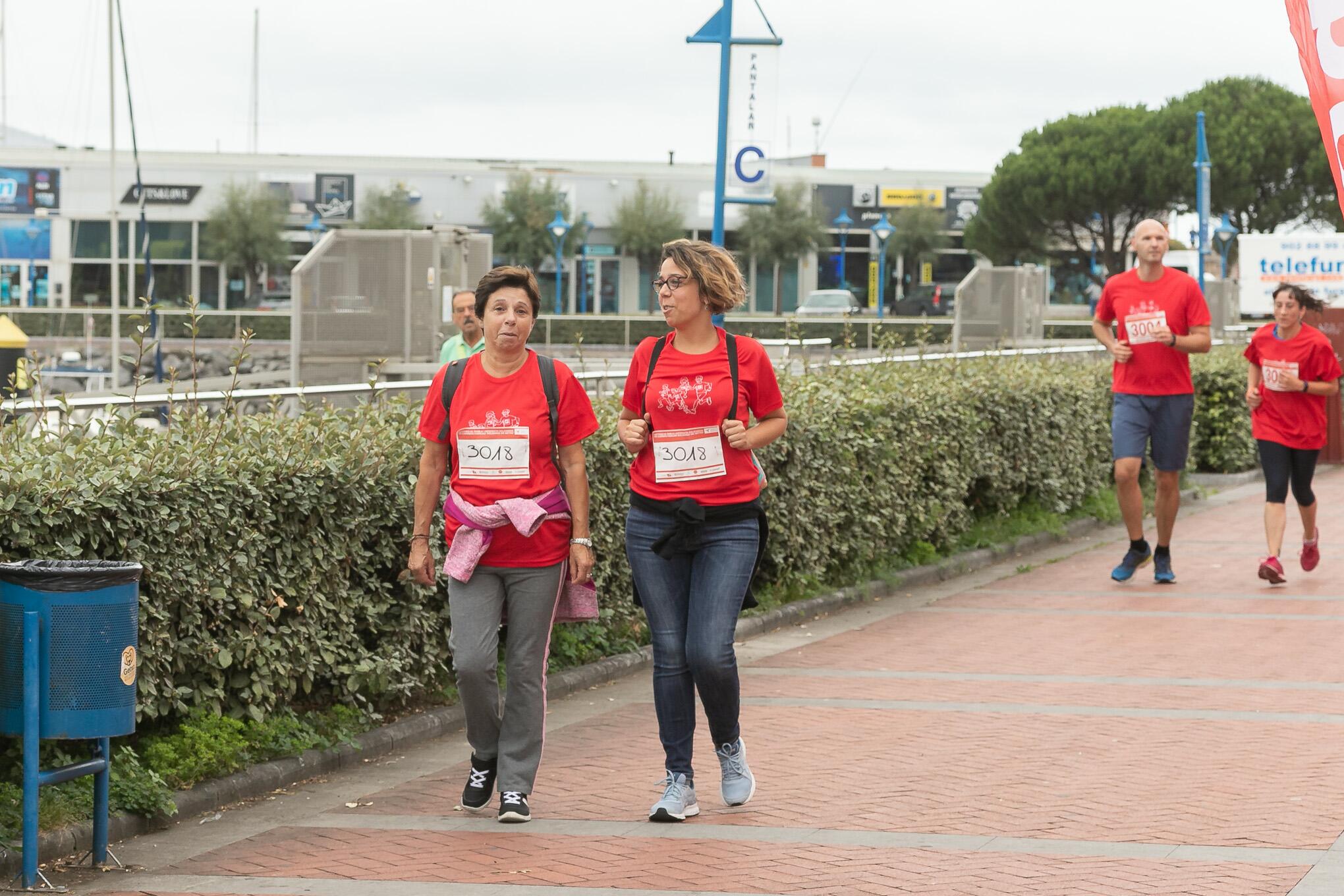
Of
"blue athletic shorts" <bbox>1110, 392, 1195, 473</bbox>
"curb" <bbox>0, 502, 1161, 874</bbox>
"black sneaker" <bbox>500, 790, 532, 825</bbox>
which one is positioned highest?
"blue athletic shorts" <bbox>1110, 392, 1195, 473</bbox>

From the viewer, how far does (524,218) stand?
60438 millimetres

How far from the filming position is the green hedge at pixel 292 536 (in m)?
5.91

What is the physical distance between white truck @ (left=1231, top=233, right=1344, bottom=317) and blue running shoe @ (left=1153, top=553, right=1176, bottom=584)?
20.6 m

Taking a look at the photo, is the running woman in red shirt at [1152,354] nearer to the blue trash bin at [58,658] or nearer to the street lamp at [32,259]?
the blue trash bin at [58,658]

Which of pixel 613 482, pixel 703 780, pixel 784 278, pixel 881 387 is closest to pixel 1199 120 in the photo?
pixel 881 387

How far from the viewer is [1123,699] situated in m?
7.91

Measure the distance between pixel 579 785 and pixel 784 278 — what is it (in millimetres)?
61033

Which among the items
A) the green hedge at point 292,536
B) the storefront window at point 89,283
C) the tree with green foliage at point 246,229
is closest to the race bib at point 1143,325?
the green hedge at point 292,536

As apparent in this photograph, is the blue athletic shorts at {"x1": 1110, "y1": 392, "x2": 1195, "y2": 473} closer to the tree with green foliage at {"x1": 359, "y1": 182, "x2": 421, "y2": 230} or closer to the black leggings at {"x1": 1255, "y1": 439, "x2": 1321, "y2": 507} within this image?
the black leggings at {"x1": 1255, "y1": 439, "x2": 1321, "y2": 507}

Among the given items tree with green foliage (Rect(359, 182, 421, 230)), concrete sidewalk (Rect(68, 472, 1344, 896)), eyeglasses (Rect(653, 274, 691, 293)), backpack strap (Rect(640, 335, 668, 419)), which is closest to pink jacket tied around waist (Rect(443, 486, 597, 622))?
backpack strap (Rect(640, 335, 668, 419))

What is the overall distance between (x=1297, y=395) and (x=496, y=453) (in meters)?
7.01

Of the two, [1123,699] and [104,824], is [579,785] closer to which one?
[104,824]

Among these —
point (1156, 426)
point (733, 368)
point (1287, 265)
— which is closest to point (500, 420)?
point (733, 368)

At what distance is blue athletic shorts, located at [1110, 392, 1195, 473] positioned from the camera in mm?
10891
